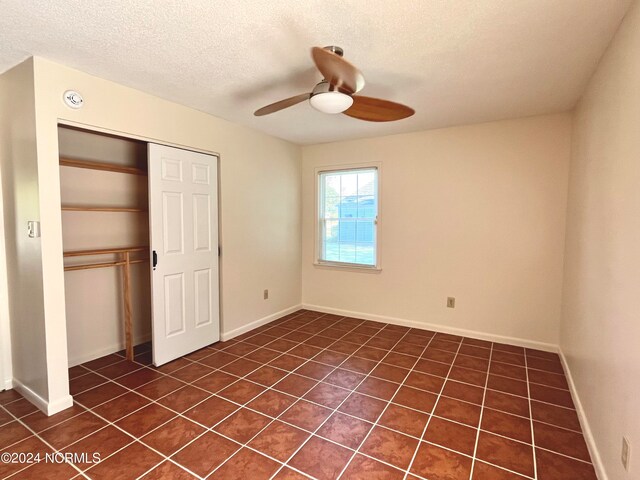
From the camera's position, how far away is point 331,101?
6.37 feet

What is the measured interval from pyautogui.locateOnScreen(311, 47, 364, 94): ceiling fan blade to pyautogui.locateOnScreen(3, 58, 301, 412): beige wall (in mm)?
1758

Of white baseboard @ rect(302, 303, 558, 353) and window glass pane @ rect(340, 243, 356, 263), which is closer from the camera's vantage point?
white baseboard @ rect(302, 303, 558, 353)

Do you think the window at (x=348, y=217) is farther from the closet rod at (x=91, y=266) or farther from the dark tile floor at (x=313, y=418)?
the closet rod at (x=91, y=266)

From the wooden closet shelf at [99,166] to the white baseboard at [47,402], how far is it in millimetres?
1740

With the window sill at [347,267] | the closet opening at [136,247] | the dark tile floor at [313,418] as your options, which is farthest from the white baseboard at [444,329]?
the closet opening at [136,247]

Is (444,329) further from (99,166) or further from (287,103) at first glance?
(99,166)

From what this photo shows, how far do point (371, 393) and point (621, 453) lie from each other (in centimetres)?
144

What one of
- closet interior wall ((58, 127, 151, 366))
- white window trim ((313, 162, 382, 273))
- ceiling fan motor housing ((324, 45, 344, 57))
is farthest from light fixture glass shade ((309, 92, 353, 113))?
white window trim ((313, 162, 382, 273))

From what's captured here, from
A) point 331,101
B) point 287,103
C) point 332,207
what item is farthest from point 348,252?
point 331,101

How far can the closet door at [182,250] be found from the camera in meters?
2.93

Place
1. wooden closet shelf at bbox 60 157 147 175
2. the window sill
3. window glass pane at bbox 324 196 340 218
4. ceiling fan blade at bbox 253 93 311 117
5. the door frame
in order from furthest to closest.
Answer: window glass pane at bbox 324 196 340 218, the window sill, wooden closet shelf at bbox 60 157 147 175, the door frame, ceiling fan blade at bbox 253 93 311 117

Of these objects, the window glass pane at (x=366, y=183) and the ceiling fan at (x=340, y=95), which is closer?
the ceiling fan at (x=340, y=95)

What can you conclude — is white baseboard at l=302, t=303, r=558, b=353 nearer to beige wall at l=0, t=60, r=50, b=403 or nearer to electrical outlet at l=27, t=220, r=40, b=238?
beige wall at l=0, t=60, r=50, b=403

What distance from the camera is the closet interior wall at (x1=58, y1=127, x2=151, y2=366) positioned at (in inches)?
115
